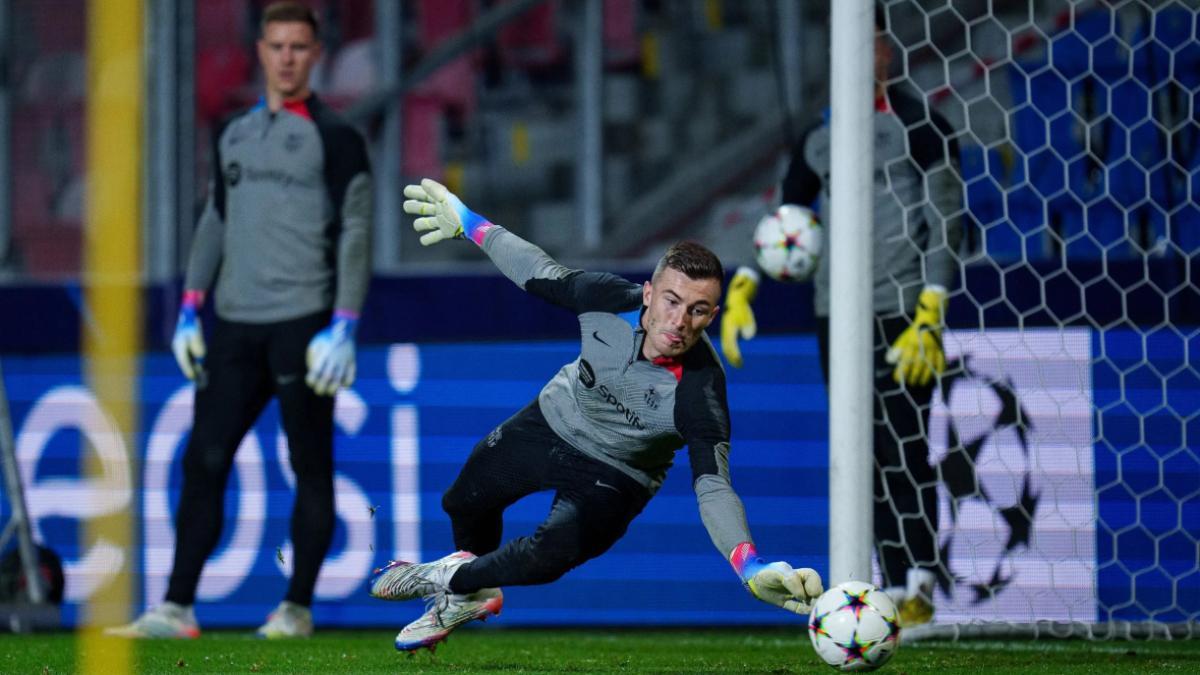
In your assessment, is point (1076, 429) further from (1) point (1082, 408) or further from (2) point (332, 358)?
(2) point (332, 358)

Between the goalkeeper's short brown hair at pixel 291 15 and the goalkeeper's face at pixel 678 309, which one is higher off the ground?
the goalkeeper's short brown hair at pixel 291 15

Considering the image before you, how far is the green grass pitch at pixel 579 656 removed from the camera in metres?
4.79

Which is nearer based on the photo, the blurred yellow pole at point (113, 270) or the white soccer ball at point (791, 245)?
the white soccer ball at point (791, 245)

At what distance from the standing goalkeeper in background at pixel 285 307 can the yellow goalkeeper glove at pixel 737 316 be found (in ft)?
4.01

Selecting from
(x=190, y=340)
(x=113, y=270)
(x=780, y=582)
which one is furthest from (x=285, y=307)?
(x=113, y=270)

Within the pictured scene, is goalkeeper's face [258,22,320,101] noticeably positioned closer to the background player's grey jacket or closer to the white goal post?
the background player's grey jacket

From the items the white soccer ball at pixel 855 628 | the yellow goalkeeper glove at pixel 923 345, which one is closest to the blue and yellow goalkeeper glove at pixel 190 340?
the yellow goalkeeper glove at pixel 923 345

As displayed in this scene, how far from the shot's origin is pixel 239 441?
5.89m

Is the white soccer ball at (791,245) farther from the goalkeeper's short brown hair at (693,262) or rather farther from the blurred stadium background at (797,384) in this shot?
the goalkeeper's short brown hair at (693,262)

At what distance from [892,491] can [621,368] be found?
162cm

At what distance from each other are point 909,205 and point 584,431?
5.64ft

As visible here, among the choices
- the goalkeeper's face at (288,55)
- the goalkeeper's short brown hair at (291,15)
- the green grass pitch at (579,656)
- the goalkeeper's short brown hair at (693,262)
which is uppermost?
the goalkeeper's short brown hair at (291,15)

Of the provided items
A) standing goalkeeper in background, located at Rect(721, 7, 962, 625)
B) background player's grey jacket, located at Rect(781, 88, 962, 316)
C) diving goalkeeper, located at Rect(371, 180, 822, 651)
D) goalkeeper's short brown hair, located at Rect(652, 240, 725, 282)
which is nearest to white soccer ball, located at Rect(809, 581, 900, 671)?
diving goalkeeper, located at Rect(371, 180, 822, 651)

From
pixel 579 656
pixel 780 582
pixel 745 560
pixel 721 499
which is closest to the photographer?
pixel 780 582
